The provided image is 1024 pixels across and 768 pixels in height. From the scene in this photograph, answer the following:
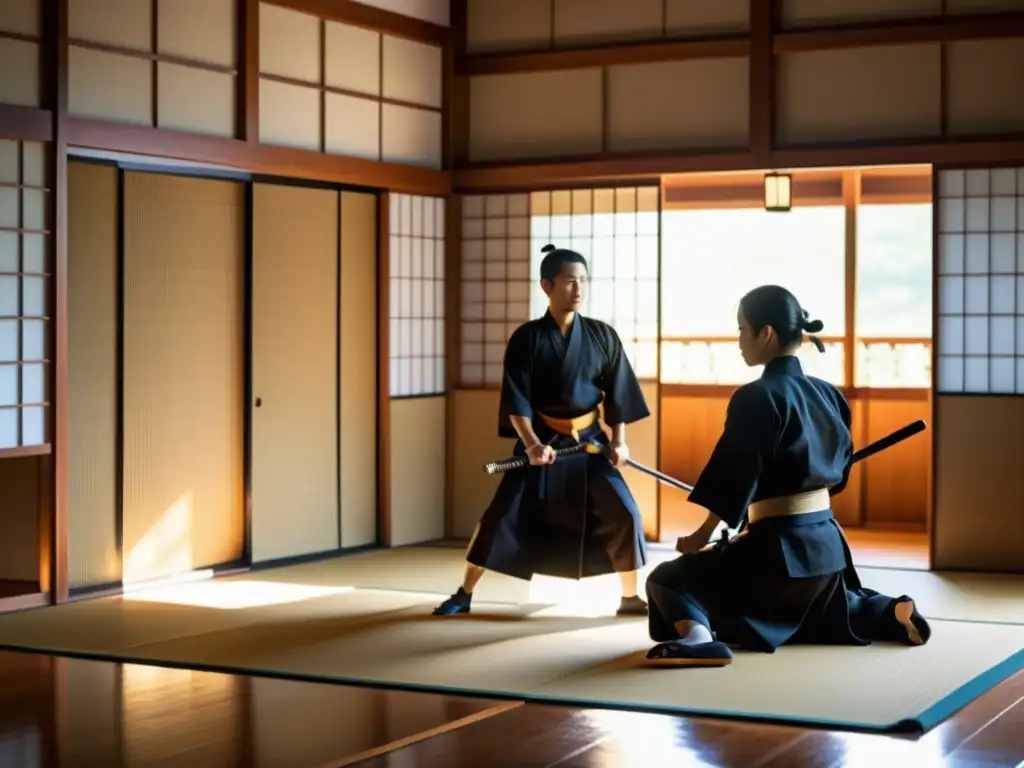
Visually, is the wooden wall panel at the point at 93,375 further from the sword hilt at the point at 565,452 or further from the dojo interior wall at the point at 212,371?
the sword hilt at the point at 565,452

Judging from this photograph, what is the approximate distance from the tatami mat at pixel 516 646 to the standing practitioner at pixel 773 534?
117 mm

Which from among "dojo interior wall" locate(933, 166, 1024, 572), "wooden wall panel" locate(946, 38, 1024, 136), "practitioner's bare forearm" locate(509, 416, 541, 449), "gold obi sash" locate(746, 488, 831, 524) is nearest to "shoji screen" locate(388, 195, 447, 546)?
"practitioner's bare forearm" locate(509, 416, 541, 449)

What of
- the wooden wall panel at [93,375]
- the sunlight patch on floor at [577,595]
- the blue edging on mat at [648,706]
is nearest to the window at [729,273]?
the sunlight patch on floor at [577,595]

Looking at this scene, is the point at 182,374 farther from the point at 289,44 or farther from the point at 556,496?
the point at 556,496

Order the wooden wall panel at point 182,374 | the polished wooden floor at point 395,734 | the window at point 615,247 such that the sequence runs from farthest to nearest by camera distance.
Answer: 1. the window at point 615,247
2. the wooden wall panel at point 182,374
3. the polished wooden floor at point 395,734

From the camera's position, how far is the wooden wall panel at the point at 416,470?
26.4 ft

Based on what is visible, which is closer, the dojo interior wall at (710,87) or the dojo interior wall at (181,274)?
the dojo interior wall at (181,274)

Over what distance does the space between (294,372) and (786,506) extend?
307 cm

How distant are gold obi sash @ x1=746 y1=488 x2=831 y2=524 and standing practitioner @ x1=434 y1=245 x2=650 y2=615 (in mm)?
870

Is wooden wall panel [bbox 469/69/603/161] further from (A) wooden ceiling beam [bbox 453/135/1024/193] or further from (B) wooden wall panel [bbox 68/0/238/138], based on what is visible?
(B) wooden wall panel [bbox 68/0/238/138]

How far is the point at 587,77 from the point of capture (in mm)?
8102

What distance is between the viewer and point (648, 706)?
432cm

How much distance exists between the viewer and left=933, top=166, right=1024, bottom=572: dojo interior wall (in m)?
7.18

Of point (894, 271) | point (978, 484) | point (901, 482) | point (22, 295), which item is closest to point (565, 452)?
point (22, 295)
